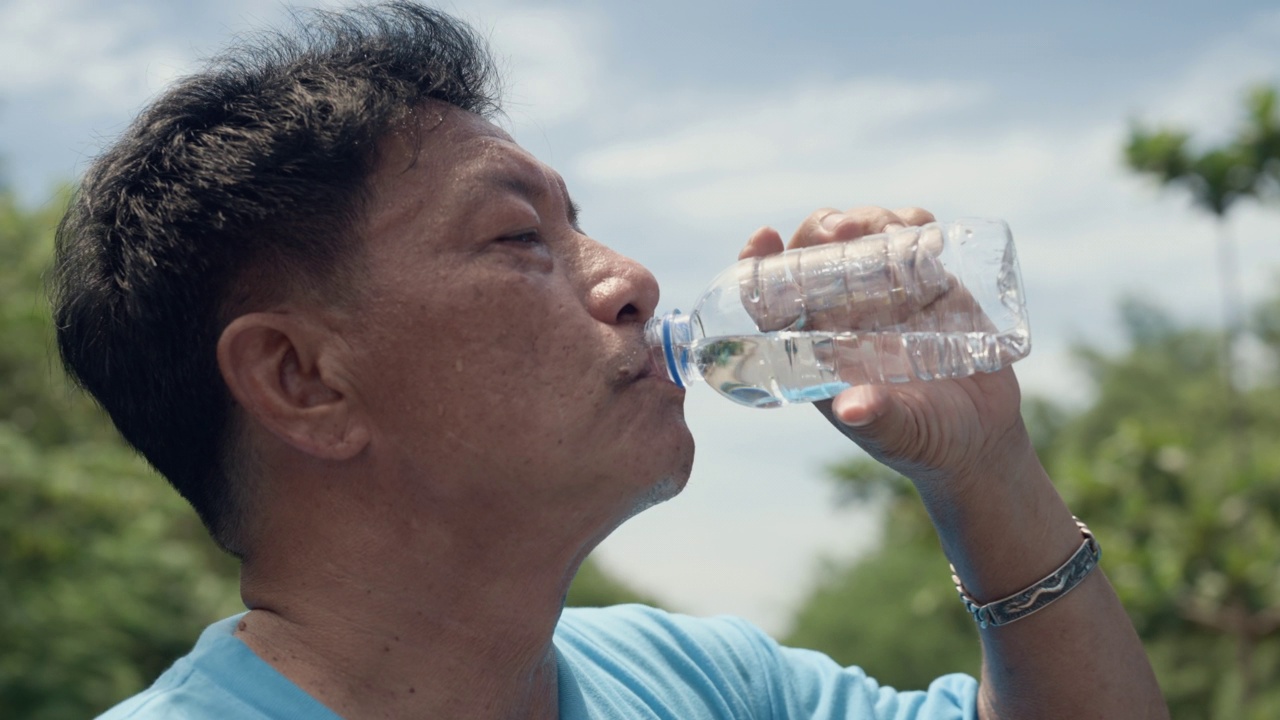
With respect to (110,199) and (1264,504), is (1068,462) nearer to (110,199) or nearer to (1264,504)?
(1264,504)

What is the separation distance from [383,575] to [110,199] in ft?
2.46

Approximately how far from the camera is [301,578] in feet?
6.50

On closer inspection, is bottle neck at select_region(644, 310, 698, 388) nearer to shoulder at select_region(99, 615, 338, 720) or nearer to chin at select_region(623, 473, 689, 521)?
chin at select_region(623, 473, 689, 521)

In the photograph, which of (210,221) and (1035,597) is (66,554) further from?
(1035,597)

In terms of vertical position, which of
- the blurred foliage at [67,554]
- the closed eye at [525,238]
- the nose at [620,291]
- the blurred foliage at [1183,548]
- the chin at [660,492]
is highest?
the closed eye at [525,238]

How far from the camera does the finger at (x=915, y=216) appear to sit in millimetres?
A: 2100

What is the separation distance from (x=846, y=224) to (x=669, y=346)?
0.35 meters

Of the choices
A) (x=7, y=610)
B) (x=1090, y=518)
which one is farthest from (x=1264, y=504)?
(x=7, y=610)

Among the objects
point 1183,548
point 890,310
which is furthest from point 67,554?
point 1183,548

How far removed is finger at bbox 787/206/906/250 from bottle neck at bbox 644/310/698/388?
0.26 metres

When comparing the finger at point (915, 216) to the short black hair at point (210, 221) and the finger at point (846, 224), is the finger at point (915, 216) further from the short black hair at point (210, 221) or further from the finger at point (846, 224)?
the short black hair at point (210, 221)

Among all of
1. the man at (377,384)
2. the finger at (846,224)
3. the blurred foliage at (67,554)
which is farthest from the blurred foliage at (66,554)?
the finger at (846,224)

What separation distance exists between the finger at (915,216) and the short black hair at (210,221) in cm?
76

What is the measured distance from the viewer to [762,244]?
2145 mm
